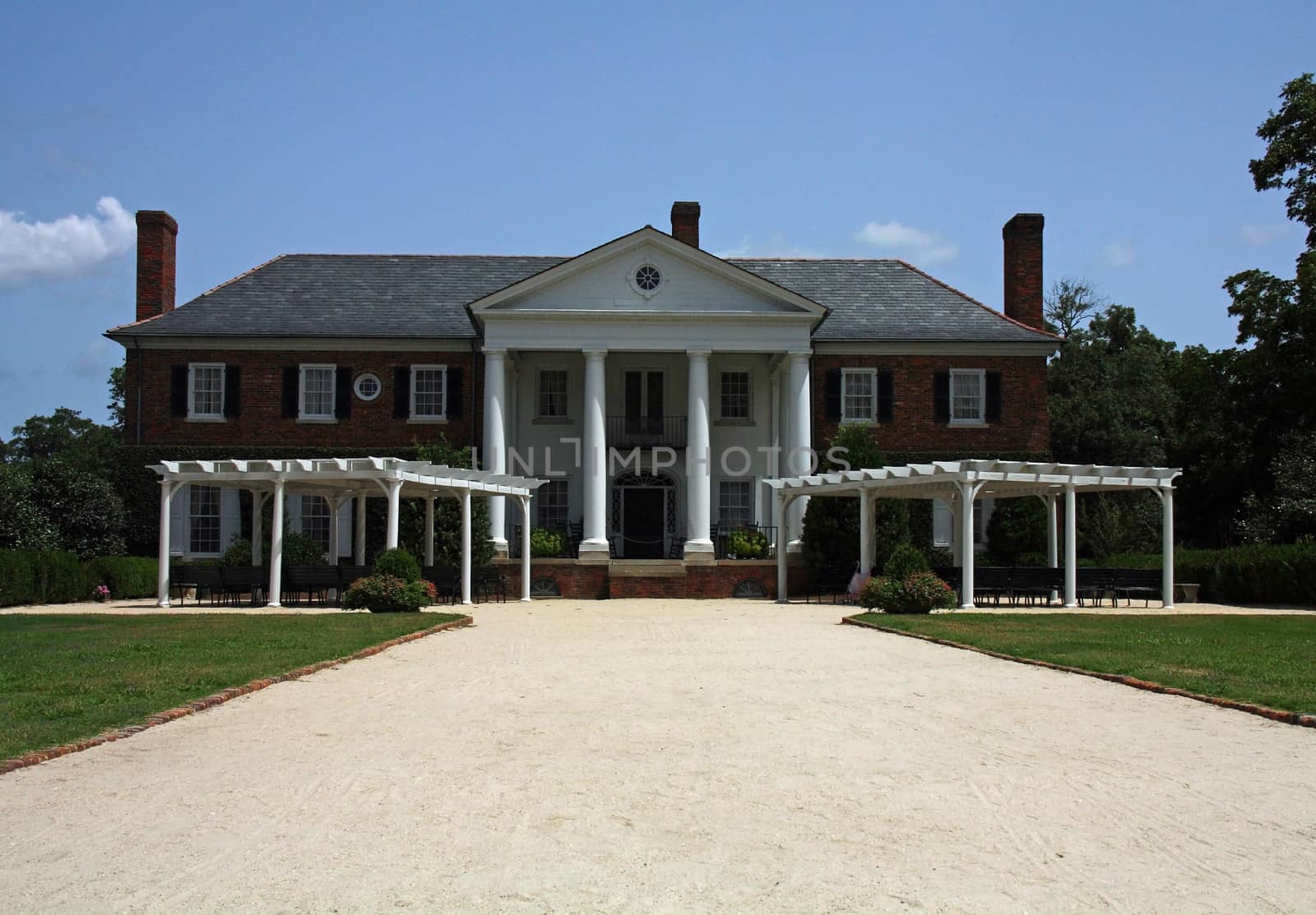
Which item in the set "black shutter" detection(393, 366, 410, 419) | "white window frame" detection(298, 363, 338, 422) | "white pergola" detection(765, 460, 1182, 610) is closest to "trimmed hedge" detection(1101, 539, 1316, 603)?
"white pergola" detection(765, 460, 1182, 610)

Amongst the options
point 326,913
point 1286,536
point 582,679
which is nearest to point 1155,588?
point 1286,536

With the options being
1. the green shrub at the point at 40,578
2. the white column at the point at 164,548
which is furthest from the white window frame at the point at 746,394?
the green shrub at the point at 40,578

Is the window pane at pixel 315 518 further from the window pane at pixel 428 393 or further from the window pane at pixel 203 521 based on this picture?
the window pane at pixel 428 393

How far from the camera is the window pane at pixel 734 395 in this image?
38.5 meters

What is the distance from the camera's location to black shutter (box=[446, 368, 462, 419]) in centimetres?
3731

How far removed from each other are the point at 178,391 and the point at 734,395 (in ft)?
53.3

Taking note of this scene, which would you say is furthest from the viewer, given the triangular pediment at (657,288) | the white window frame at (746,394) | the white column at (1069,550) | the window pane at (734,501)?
the white window frame at (746,394)

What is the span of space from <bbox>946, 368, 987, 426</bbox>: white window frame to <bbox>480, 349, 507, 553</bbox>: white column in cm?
1303

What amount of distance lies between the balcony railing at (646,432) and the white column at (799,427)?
3.98 m

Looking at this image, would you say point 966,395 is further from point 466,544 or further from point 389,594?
point 389,594

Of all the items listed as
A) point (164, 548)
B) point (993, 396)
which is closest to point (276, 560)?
point (164, 548)

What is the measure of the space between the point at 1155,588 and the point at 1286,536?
7838 mm

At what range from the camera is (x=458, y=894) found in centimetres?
562

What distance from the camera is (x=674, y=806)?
7.27m
